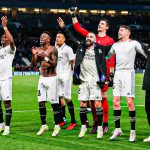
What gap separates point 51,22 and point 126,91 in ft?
180

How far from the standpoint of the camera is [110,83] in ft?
42.6

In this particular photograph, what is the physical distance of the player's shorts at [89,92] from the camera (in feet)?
42.2

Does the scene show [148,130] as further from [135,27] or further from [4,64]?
[135,27]

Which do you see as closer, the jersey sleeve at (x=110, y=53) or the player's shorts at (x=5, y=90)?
the jersey sleeve at (x=110, y=53)

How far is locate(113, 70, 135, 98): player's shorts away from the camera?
41.1 feet

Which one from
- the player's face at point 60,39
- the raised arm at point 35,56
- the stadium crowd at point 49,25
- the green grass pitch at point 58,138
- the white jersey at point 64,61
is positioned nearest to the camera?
the green grass pitch at point 58,138

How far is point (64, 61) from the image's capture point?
49.5ft

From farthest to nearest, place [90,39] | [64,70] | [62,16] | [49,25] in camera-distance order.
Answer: [62,16]
[49,25]
[64,70]
[90,39]

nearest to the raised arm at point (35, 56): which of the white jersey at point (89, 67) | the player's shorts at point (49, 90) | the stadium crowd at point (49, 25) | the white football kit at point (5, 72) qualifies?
the player's shorts at point (49, 90)

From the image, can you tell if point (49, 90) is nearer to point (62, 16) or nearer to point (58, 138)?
point (58, 138)

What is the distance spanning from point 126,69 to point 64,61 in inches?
116

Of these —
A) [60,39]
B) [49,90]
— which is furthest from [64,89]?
[49,90]

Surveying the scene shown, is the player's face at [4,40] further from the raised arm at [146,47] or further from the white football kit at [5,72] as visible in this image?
the raised arm at [146,47]

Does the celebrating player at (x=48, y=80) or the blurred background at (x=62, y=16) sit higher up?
the blurred background at (x=62, y=16)
